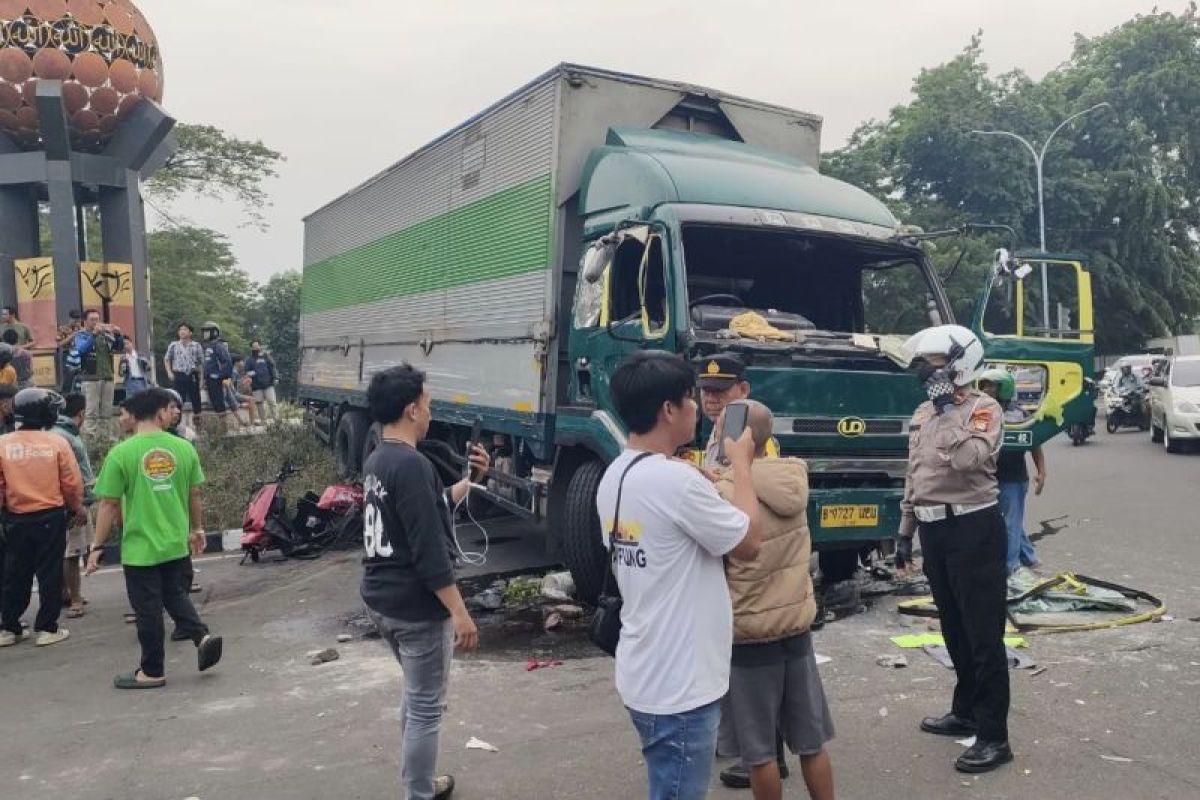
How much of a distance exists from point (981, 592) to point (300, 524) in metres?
7.00

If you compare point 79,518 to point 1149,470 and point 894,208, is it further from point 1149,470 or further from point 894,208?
point 894,208

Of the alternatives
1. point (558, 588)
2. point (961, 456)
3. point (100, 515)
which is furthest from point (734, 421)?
point (558, 588)

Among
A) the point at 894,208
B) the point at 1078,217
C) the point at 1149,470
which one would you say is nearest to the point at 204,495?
the point at 1149,470

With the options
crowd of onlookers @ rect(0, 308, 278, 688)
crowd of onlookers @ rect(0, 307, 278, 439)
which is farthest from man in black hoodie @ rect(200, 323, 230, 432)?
crowd of onlookers @ rect(0, 308, 278, 688)

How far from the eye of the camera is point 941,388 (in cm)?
409

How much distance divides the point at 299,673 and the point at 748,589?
3434mm

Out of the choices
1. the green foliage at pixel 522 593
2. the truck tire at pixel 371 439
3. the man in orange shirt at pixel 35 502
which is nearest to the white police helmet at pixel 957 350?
the green foliage at pixel 522 593

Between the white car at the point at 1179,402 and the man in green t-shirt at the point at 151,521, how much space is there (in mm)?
15081

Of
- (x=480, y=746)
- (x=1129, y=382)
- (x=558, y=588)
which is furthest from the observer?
(x=1129, y=382)

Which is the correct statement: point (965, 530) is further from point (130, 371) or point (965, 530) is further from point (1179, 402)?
point (1179, 402)

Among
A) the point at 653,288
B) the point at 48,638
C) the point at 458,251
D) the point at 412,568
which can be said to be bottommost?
the point at 48,638

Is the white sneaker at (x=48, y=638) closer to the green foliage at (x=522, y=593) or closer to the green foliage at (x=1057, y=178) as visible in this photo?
the green foliage at (x=522, y=593)

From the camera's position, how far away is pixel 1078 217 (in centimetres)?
2848

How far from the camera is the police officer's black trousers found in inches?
152
